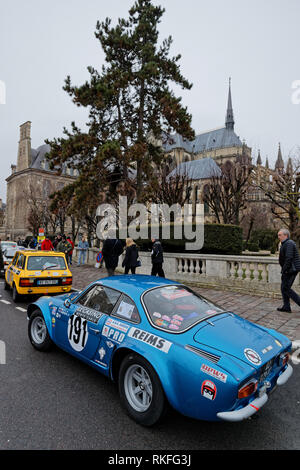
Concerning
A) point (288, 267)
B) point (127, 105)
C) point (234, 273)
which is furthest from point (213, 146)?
point (288, 267)

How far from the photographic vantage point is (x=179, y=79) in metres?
17.5

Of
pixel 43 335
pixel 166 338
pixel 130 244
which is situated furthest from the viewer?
pixel 130 244

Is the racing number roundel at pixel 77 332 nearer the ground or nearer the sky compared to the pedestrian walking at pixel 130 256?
nearer the ground

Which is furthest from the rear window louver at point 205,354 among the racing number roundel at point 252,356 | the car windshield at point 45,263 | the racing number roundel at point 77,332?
the car windshield at point 45,263

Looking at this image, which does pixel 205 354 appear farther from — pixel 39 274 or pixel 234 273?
pixel 234 273

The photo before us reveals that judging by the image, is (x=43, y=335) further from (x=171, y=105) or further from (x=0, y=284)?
(x=171, y=105)

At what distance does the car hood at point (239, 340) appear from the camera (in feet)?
8.80

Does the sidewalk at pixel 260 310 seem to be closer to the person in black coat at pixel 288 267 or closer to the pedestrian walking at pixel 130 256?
the person in black coat at pixel 288 267

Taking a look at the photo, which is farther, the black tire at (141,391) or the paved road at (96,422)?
the black tire at (141,391)

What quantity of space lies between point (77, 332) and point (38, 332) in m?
1.30

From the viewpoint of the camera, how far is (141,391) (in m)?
2.93

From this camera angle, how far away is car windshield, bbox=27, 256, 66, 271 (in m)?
8.05
